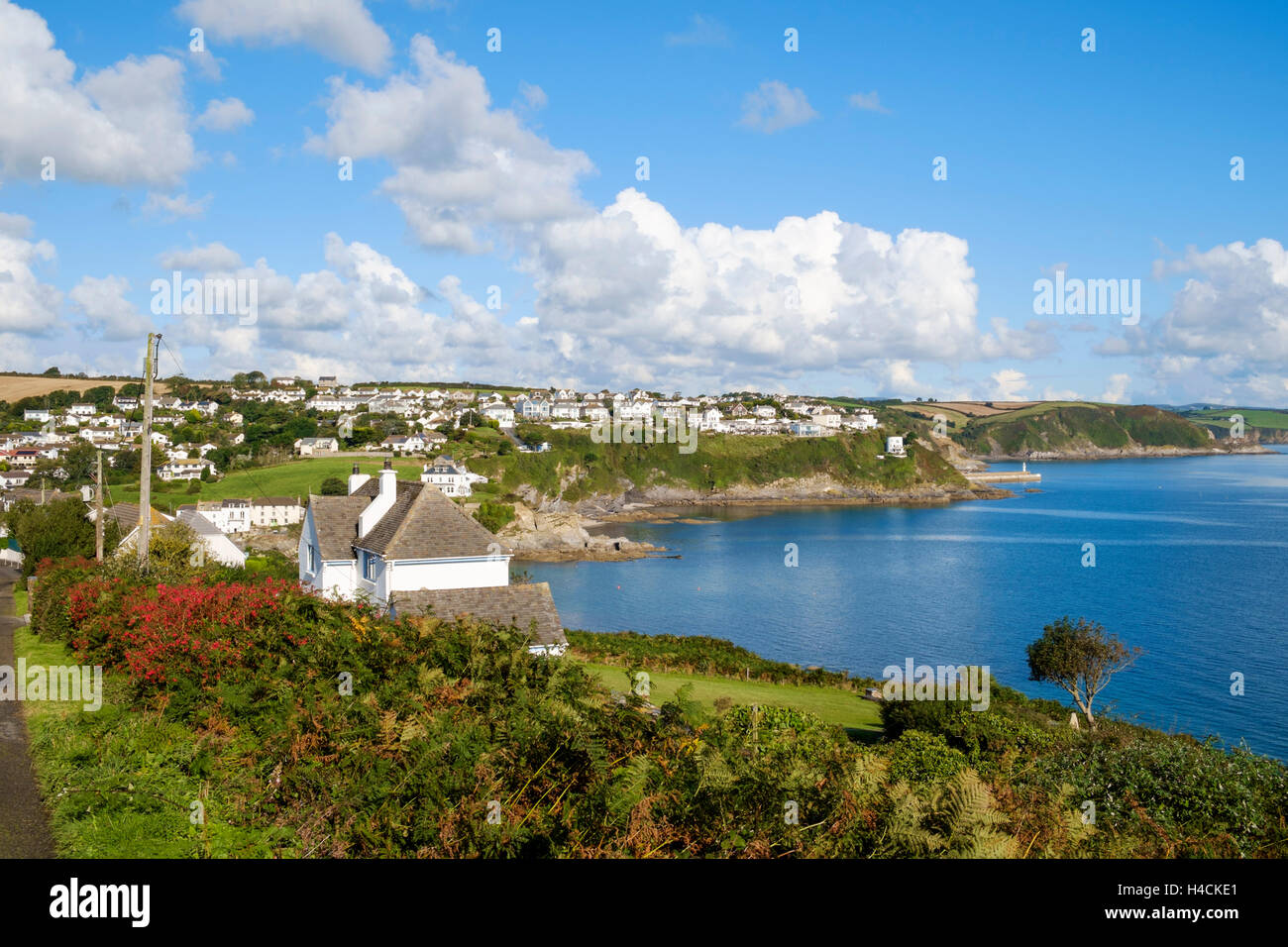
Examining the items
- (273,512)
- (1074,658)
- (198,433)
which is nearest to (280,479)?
(273,512)

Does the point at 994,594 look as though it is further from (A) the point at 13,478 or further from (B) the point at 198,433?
(B) the point at 198,433

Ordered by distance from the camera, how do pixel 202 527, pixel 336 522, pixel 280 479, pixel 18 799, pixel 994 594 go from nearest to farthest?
1. pixel 18 799
2. pixel 336 522
3. pixel 202 527
4. pixel 994 594
5. pixel 280 479

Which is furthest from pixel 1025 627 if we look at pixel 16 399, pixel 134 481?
pixel 16 399

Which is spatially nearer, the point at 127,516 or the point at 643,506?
the point at 127,516

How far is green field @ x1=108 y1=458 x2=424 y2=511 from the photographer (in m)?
107

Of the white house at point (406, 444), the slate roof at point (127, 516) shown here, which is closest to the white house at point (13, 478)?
the white house at point (406, 444)

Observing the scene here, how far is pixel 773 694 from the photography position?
35.9 m

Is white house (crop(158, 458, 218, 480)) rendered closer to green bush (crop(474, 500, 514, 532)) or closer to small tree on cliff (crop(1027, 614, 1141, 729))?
green bush (crop(474, 500, 514, 532))

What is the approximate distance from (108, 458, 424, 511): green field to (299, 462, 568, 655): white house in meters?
77.4

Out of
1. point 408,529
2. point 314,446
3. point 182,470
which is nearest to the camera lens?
point 408,529
